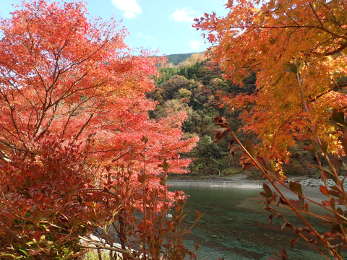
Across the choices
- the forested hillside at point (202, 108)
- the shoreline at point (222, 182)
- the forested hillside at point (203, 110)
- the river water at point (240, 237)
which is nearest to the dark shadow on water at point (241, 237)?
the river water at point (240, 237)

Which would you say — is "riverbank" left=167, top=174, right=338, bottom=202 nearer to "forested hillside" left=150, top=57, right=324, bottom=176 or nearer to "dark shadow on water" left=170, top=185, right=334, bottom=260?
"forested hillside" left=150, top=57, right=324, bottom=176

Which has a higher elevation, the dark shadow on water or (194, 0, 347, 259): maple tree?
(194, 0, 347, 259): maple tree

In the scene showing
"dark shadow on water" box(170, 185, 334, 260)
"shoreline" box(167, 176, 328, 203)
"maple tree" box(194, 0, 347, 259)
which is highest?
"maple tree" box(194, 0, 347, 259)

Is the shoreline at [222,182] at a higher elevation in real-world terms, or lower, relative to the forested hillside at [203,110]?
lower

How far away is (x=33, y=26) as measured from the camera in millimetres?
5781

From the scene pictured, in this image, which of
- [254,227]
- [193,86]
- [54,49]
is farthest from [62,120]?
[193,86]

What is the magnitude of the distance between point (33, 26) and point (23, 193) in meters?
4.02

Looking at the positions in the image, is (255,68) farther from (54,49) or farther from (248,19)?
(54,49)

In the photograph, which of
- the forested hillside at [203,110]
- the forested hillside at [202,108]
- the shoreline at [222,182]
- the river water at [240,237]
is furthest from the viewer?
the forested hillside at [202,108]

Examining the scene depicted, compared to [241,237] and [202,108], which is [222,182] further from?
[241,237]

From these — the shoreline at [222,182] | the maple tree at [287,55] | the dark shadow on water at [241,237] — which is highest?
the maple tree at [287,55]

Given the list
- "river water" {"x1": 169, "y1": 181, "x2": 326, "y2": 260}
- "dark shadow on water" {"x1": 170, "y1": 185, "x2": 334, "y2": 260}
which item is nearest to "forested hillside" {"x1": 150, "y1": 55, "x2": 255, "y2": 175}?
"dark shadow on water" {"x1": 170, "y1": 185, "x2": 334, "y2": 260}

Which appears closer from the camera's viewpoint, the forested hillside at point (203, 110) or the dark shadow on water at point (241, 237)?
the dark shadow on water at point (241, 237)

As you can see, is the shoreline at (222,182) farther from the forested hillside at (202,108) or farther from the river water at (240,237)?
the river water at (240,237)
